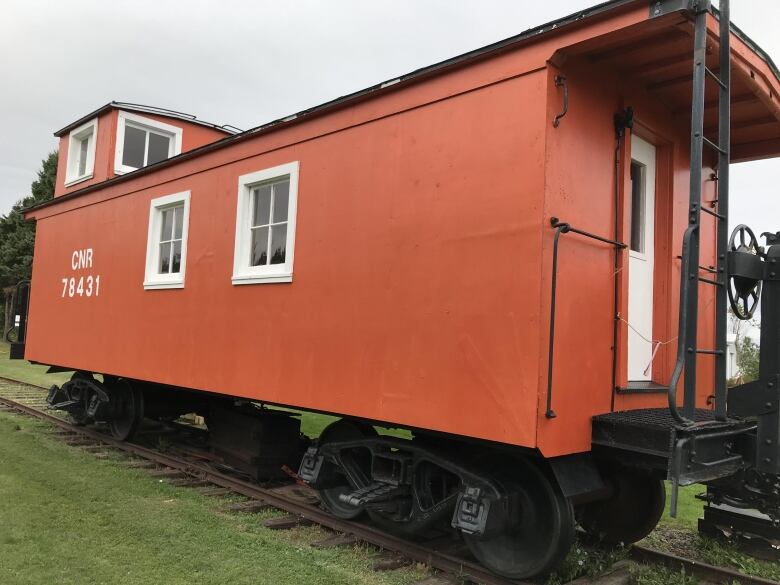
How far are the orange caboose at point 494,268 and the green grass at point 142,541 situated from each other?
0.58 meters

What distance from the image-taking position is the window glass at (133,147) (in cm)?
1005

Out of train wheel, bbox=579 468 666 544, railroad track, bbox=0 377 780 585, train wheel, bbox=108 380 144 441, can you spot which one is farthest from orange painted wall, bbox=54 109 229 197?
train wheel, bbox=579 468 666 544

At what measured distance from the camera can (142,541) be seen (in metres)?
4.55

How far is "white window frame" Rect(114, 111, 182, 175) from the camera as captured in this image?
9.84 m

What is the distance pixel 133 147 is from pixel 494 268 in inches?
324

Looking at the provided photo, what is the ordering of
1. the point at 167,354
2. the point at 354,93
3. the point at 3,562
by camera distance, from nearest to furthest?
the point at 3,562
the point at 354,93
the point at 167,354

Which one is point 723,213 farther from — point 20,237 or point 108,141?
point 20,237

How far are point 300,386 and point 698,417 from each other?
9.61ft

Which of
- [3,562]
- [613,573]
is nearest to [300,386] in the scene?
[3,562]

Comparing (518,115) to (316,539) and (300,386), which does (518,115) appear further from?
(316,539)

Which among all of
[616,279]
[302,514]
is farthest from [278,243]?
[616,279]

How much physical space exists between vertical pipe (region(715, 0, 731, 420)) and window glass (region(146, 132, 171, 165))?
9.04m

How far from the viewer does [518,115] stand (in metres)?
3.81

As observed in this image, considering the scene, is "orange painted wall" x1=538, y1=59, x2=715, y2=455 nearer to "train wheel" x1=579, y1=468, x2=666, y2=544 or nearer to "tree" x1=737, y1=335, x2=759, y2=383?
"train wheel" x1=579, y1=468, x2=666, y2=544
